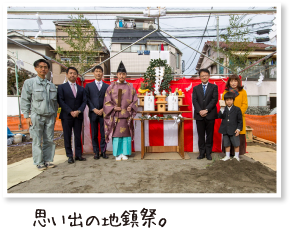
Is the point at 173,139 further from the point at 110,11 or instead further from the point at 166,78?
the point at 110,11

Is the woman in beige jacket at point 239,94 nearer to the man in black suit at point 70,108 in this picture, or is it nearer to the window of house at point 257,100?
the man in black suit at point 70,108

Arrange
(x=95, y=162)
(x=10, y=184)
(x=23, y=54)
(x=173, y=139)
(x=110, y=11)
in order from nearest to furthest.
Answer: (x=10, y=184)
(x=110, y=11)
(x=95, y=162)
(x=173, y=139)
(x=23, y=54)

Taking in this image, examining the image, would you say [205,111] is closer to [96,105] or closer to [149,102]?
[149,102]

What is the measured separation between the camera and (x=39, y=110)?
3.04 metres

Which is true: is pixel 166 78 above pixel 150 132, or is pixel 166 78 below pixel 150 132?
above

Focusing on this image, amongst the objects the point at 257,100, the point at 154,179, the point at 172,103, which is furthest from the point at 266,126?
the point at 257,100

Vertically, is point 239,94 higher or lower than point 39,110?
higher

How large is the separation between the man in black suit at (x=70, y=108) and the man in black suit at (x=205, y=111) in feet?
7.89

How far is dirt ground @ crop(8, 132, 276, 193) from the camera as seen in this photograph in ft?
7.59

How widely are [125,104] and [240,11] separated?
2575mm

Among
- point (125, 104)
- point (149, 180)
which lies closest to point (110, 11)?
point (125, 104)

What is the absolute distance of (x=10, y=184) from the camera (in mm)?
2502

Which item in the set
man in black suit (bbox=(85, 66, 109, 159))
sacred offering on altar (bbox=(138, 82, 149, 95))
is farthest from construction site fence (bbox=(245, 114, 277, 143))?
man in black suit (bbox=(85, 66, 109, 159))

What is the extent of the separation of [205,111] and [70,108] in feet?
8.83
